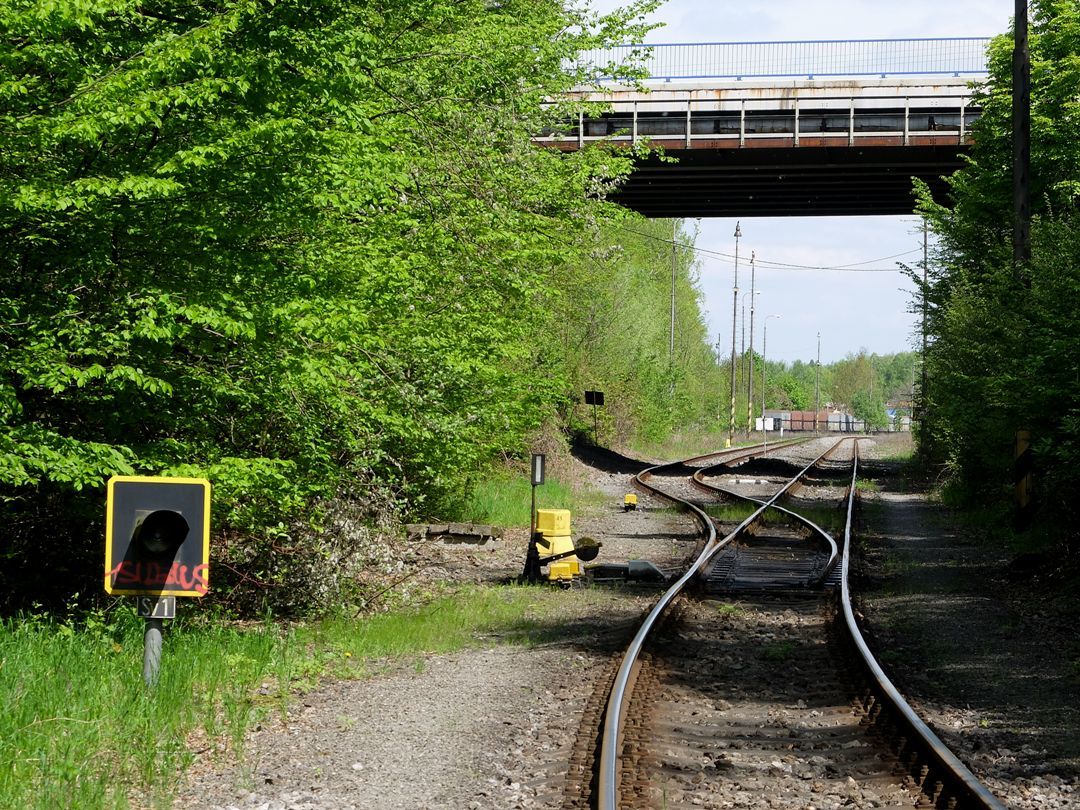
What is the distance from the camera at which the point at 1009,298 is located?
2138 cm

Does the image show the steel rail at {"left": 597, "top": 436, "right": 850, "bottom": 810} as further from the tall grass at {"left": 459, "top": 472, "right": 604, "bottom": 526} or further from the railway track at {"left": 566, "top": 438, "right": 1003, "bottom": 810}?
the tall grass at {"left": 459, "top": 472, "right": 604, "bottom": 526}

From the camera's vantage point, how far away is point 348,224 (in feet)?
41.5

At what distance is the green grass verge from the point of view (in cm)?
677

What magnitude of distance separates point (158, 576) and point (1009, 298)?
17.7 metres

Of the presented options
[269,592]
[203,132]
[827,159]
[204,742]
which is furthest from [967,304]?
[204,742]

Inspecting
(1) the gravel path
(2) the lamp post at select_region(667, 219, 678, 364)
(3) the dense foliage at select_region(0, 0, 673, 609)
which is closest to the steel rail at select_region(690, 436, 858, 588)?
(1) the gravel path

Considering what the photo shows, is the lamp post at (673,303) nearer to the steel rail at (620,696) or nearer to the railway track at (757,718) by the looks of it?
the steel rail at (620,696)

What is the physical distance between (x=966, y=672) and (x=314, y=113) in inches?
299

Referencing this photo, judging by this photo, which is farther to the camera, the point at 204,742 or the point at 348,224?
the point at 348,224

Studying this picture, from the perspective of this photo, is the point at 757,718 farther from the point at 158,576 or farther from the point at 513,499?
the point at 513,499

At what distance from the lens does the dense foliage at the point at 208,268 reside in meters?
9.70

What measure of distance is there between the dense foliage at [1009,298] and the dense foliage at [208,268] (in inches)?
325

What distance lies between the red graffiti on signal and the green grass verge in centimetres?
89

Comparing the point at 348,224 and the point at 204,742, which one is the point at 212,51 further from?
the point at 204,742
